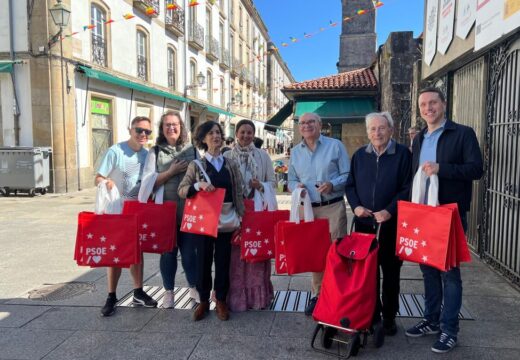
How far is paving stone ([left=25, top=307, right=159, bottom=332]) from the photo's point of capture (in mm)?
3660

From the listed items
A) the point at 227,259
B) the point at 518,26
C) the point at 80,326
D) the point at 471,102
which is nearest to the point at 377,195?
the point at 227,259

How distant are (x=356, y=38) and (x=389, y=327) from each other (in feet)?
120

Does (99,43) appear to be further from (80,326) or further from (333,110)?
(80,326)

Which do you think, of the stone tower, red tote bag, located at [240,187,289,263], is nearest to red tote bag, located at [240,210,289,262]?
red tote bag, located at [240,187,289,263]

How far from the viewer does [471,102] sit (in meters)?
5.91

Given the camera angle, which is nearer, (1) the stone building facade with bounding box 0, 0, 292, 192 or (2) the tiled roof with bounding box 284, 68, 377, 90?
(1) the stone building facade with bounding box 0, 0, 292, 192

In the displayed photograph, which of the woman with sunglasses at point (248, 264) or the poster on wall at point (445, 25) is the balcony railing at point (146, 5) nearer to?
the poster on wall at point (445, 25)

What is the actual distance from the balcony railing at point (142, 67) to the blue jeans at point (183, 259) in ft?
51.5

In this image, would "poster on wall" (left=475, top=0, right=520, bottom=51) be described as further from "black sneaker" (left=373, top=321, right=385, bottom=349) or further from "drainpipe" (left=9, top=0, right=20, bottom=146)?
"drainpipe" (left=9, top=0, right=20, bottom=146)

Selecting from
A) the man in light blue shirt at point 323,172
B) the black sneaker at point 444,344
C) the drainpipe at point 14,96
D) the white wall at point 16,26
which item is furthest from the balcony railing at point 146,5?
the black sneaker at point 444,344

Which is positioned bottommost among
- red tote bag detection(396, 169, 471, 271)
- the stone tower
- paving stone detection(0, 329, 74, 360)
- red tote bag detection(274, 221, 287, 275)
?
paving stone detection(0, 329, 74, 360)

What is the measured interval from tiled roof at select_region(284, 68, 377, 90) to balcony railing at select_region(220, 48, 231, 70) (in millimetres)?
16247

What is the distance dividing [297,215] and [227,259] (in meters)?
0.86

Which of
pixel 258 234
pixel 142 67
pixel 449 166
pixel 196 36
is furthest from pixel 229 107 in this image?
pixel 449 166
